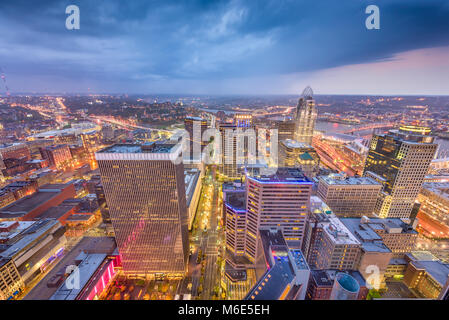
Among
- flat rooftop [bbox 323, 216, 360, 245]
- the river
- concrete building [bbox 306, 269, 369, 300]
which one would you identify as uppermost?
the river

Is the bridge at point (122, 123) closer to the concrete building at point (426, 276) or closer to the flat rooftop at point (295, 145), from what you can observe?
the flat rooftop at point (295, 145)

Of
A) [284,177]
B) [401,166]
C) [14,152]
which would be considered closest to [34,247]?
[284,177]

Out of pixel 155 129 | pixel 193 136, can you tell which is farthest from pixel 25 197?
pixel 155 129

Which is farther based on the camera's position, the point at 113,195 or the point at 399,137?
the point at 399,137

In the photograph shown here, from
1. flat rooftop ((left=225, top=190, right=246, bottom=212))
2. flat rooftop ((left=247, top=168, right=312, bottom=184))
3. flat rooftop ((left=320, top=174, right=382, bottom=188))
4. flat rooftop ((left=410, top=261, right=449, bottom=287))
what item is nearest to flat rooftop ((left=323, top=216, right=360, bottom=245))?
flat rooftop ((left=247, top=168, right=312, bottom=184))

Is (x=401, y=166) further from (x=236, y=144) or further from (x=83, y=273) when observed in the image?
(x=83, y=273)

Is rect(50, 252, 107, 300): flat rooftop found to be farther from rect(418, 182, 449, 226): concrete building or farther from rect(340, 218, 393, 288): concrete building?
rect(418, 182, 449, 226): concrete building
